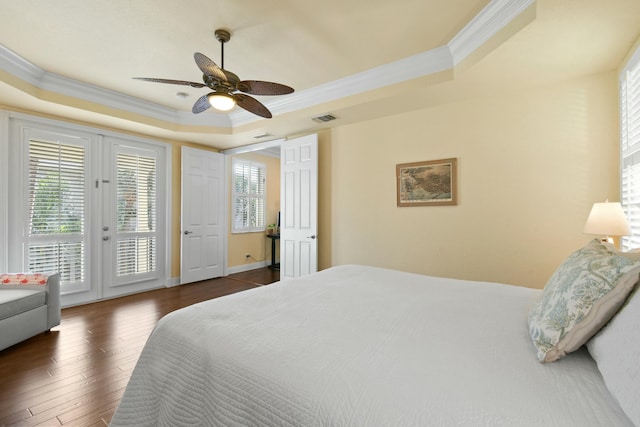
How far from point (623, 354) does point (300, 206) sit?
12.0ft

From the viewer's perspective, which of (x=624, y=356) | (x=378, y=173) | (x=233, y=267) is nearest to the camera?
(x=624, y=356)

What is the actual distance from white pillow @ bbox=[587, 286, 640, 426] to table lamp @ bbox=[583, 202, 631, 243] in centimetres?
155

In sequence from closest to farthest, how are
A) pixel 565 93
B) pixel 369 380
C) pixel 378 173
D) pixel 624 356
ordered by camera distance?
pixel 624 356, pixel 369 380, pixel 565 93, pixel 378 173

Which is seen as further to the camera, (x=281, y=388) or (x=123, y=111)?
(x=123, y=111)

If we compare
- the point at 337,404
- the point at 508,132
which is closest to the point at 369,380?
the point at 337,404

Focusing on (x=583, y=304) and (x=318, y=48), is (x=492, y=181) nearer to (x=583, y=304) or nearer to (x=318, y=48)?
(x=318, y=48)

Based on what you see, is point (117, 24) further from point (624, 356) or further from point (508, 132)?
point (508, 132)

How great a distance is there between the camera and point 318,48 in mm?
2615

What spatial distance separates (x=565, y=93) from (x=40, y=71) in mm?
5200

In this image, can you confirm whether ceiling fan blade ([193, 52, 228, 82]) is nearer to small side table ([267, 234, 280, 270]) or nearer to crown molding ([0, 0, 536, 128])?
crown molding ([0, 0, 536, 128])

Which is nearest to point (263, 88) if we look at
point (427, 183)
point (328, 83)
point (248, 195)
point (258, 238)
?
point (328, 83)

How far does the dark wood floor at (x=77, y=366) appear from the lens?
174 cm

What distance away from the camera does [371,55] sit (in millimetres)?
2730

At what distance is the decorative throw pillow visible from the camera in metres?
0.86
